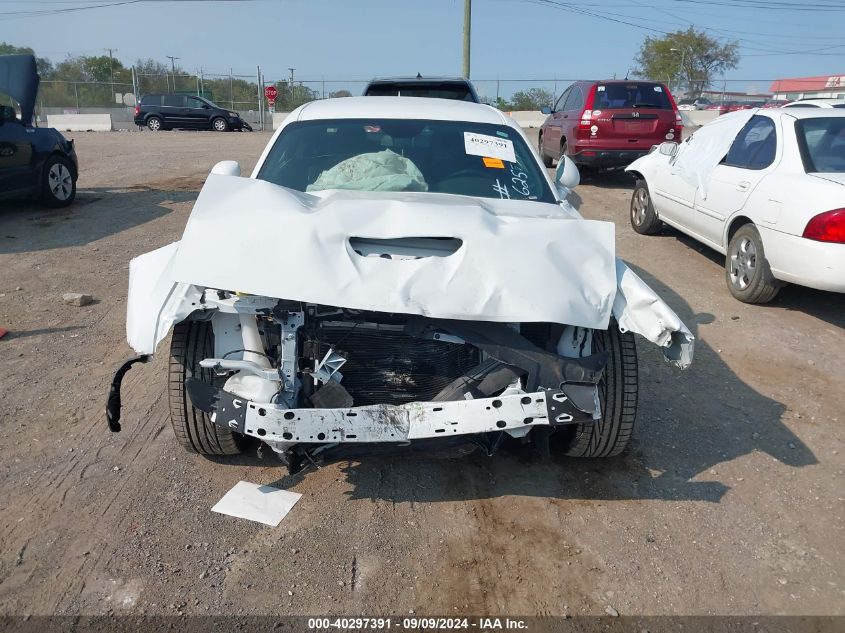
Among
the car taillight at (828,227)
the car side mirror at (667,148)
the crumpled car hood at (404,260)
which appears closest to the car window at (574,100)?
the car side mirror at (667,148)

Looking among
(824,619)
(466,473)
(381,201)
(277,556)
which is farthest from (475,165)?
(824,619)

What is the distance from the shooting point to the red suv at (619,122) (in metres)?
10.9

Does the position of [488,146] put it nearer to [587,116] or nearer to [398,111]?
[398,111]

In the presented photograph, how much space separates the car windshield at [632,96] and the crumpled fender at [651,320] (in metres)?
9.20

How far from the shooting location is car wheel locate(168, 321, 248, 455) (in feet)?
10.0

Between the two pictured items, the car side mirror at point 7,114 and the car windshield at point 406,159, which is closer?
the car windshield at point 406,159

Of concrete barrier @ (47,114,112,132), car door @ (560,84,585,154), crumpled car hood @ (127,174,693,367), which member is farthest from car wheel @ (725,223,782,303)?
concrete barrier @ (47,114,112,132)

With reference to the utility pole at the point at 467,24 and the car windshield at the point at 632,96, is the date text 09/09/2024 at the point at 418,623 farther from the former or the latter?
the utility pole at the point at 467,24

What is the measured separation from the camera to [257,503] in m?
3.07

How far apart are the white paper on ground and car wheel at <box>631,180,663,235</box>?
6437 mm

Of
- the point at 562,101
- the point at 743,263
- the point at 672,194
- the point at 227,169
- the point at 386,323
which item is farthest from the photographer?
the point at 562,101

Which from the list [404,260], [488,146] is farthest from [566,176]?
[404,260]

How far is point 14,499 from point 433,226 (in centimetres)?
236

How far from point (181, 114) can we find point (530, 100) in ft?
64.9
